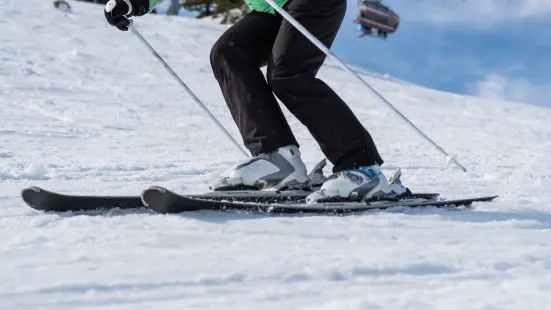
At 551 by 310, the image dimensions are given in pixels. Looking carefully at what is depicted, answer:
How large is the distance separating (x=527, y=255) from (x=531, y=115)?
12.9m

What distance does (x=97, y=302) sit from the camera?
5.08ft

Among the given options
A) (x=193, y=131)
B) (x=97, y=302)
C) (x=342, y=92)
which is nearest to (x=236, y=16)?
(x=342, y=92)

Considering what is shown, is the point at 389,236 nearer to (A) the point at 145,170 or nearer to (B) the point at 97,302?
(B) the point at 97,302

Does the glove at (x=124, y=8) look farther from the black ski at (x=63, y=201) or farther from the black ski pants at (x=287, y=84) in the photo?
the black ski at (x=63, y=201)

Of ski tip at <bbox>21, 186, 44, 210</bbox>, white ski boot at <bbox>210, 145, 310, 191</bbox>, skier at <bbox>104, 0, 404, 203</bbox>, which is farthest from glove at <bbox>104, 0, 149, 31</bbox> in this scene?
ski tip at <bbox>21, 186, 44, 210</bbox>

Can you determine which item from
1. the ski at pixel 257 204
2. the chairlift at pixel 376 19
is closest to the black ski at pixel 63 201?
the ski at pixel 257 204

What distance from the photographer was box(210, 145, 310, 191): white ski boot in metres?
3.19

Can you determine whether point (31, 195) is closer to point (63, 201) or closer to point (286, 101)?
point (63, 201)

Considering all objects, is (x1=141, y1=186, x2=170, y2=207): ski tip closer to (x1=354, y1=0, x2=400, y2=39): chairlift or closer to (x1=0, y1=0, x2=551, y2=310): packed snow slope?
(x1=0, y1=0, x2=551, y2=310): packed snow slope

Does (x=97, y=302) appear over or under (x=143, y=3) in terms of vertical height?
under

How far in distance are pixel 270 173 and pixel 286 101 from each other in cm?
38

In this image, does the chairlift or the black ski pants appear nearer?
the black ski pants

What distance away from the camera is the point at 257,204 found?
2.78 m

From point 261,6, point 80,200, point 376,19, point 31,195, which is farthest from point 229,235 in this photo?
point 376,19
